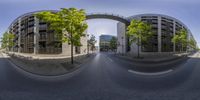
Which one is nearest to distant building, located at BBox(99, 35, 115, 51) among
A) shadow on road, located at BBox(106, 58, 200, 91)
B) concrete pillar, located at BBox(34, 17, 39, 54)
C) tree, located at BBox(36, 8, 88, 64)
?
concrete pillar, located at BBox(34, 17, 39, 54)

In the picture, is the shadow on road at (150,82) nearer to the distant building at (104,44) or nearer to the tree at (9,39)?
the tree at (9,39)

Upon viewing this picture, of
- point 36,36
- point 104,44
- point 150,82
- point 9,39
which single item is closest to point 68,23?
point 36,36

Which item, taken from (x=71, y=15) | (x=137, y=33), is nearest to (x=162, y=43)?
(x=71, y=15)

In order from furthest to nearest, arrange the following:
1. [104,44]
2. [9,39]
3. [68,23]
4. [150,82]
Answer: [104,44] → [9,39] → [68,23] → [150,82]

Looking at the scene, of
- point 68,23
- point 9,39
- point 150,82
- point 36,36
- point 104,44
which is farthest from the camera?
point 104,44

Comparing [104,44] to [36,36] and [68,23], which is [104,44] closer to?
[36,36]

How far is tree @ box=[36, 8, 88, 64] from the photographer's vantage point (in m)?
13.0

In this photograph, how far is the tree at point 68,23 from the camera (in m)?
13.0

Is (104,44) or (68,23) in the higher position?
(104,44)

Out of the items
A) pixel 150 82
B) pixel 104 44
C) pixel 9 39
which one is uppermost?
pixel 104 44

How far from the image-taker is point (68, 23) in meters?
13.6

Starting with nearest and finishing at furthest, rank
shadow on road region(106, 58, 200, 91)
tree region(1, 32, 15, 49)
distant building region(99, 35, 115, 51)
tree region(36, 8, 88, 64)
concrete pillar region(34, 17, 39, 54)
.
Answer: shadow on road region(106, 58, 200, 91)
tree region(36, 8, 88, 64)
concrete pillar region(34, 17, 39, 54)
tree region(1, 32, 15, 49)
distant building region(99, 35, 115, 51)

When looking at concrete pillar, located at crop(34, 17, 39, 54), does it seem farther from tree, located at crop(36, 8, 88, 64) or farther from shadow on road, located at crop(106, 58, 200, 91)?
shadow on road, located at crop(106, 58, 200, 91)

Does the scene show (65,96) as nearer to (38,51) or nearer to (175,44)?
(175,44)
